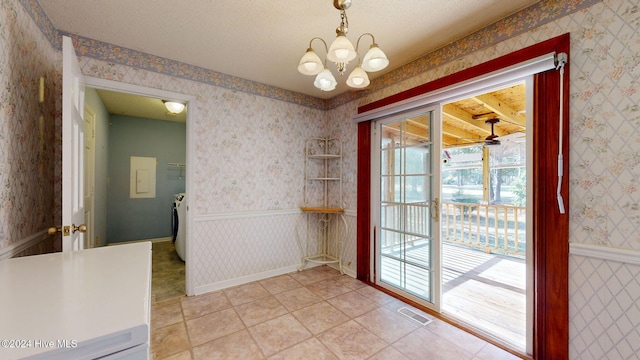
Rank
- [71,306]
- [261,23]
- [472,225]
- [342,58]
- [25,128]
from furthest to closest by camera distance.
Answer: [472,225] < [261,23] < [25,128] < [342,58] < [71,306]

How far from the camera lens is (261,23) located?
Result: 1841mm

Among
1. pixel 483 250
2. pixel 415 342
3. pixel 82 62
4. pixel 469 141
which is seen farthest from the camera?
pixel 469 141

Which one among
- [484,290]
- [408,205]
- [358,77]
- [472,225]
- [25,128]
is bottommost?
[484,290]

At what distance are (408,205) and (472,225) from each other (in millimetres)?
2762

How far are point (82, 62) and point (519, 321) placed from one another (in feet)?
14.2

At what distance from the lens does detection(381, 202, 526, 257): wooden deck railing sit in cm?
254

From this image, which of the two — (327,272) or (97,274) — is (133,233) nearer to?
(327,272)

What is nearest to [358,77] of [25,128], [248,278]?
[25,128]

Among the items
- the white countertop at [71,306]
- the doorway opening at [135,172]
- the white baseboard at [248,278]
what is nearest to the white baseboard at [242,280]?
the white baseboard at [248,278]

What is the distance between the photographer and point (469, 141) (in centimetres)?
500

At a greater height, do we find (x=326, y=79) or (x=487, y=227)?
(x=326, y=79)

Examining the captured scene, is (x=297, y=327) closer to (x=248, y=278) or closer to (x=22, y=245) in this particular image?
(x=248, y=278)

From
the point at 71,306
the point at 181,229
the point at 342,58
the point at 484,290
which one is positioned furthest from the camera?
the point at 181,229

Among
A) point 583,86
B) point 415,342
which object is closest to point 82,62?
point 415,342
